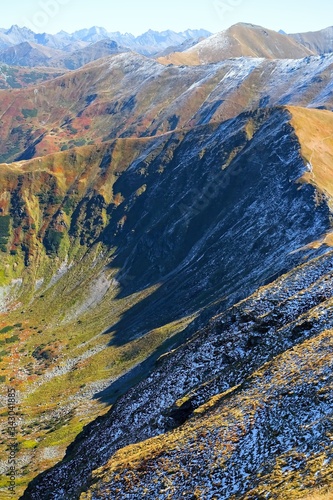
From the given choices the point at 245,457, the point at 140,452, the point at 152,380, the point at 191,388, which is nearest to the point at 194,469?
the point at 245,457

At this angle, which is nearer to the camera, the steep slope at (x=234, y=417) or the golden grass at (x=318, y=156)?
the steep slope at (x=234, y=417)

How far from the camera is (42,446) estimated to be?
386 ft

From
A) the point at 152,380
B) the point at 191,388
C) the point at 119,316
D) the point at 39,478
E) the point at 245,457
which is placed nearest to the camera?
the point at 245,457

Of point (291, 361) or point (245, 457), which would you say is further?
point (291, 361)

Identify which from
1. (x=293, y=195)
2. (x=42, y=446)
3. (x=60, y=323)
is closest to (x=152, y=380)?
(x=42, y=446)

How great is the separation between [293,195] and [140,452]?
142131 mm

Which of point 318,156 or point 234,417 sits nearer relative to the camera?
point 234,417

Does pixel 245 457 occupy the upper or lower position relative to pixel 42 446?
upper

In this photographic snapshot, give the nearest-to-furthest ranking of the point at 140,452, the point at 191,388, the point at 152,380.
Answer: the point at 140,452 < the point at 191,388 < the point at 152,380

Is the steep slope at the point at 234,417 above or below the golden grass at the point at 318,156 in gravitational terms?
below

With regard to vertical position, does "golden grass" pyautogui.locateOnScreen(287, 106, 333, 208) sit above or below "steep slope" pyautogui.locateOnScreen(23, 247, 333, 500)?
above

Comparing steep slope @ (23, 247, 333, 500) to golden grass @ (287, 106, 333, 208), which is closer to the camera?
steep slope @ (23, 247, 333, 500)

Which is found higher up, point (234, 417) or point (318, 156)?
point (318, 156)

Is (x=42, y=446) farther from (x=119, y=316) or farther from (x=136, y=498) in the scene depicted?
(x=136, y=498)
